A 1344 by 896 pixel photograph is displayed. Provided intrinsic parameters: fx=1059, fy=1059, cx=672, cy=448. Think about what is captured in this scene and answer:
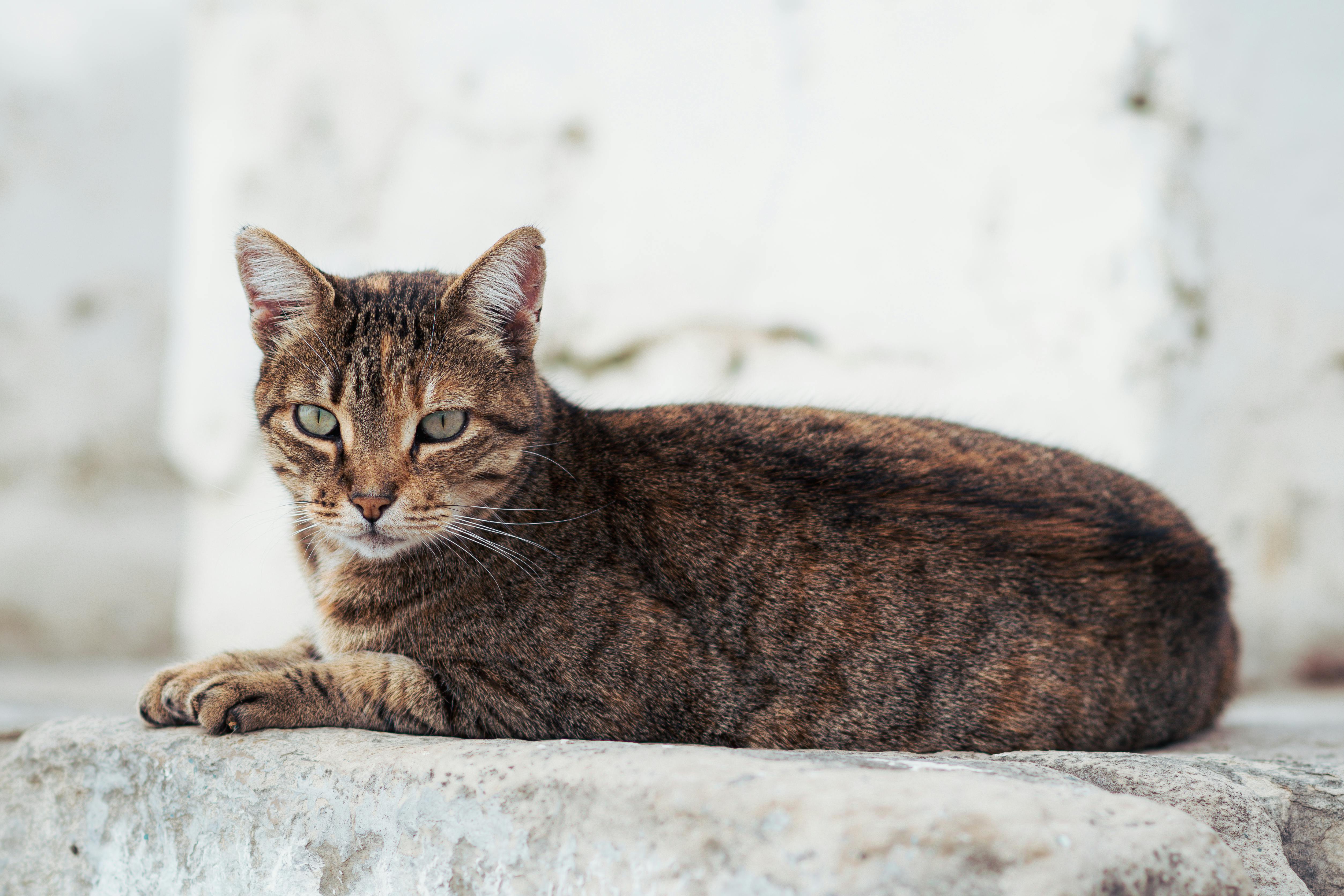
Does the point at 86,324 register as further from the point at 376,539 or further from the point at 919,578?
the point at 919,578

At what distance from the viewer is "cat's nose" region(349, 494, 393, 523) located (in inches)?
84.4

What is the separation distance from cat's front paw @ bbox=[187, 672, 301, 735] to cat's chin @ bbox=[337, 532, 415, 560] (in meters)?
0.31

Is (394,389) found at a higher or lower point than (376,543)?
higher

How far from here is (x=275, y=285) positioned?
2391 millimetres

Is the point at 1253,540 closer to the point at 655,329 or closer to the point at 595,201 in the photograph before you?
the point at 655,329

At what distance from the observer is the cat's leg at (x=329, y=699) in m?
2.15

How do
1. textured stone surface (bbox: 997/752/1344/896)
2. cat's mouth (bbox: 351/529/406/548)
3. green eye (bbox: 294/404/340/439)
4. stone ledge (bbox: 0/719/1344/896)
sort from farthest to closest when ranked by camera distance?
1. green eye (bbox: 294/404/340/439)
2. cat's mouth (bbox: 351/529/406/548)
3. textured stone surface (bbox: 997/752/1344/896)
4. stone ledge (bbox: 0/719/1344/896)

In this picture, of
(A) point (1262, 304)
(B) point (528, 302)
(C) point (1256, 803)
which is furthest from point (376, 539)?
(A) point (1262, 304)

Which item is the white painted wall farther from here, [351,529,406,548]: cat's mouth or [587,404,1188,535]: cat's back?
[351,529,406,548]: cat's mouth

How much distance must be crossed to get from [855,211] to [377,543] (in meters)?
3.36

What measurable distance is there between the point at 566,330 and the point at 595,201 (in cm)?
64

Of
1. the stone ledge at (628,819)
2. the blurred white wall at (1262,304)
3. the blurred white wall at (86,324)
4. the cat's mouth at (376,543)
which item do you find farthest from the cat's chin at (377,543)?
the blurred white wall at (86,324)

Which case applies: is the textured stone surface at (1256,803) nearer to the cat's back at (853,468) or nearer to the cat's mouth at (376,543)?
the cat's back at (853,468)

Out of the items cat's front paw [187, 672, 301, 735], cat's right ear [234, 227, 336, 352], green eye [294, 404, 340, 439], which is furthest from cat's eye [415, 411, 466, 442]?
cat's front paw [187, 672, 301, 735]
